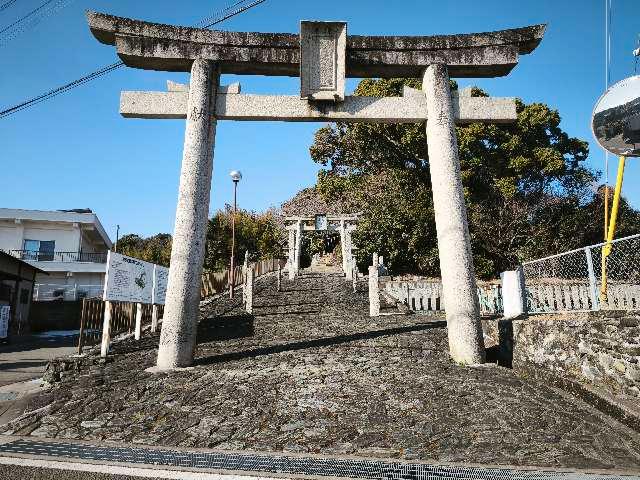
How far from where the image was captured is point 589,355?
16.3ft

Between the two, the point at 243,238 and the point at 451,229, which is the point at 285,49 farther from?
the point at 243,238

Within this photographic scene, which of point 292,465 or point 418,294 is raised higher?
point 418,294

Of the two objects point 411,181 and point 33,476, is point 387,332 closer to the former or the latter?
point 33,476

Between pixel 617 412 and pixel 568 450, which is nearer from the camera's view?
pixel 568 450

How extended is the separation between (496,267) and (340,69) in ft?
60.4

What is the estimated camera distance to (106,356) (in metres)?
7.13

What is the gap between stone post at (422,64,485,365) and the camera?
21.6 feet

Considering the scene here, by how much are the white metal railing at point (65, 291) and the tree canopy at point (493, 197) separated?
1889 centimetres

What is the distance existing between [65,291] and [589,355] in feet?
103

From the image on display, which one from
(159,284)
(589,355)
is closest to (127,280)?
(159,284)

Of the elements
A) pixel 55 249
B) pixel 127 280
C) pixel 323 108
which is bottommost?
pixel 127 280

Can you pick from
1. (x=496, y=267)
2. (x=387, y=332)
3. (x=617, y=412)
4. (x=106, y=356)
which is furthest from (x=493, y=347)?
(x=496, y=267)

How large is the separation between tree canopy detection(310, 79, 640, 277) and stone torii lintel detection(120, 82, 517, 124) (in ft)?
50.6

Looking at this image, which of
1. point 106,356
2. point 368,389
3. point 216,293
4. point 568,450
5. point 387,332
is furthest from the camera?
point 216,293
